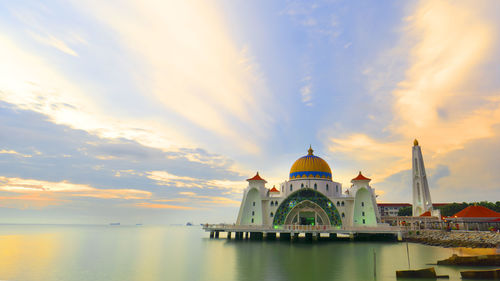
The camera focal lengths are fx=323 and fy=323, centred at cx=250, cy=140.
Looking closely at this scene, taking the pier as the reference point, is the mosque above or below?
above

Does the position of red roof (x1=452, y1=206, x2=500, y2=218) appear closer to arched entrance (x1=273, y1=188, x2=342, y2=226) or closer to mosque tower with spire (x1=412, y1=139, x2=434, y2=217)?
mosque tower with spire (x1=412, y1=139, x2=434, y2=217)

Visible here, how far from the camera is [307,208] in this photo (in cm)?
5378

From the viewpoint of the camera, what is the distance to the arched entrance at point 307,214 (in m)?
53.0

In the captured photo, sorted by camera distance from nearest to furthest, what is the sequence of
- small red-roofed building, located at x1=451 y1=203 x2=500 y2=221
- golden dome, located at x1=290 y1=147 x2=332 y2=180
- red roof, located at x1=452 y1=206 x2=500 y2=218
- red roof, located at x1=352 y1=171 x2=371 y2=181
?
1. small red-roofed building, located at x1=451 y1=203 x2=500 y2=221
2. red roof, located at x1=452 y1=206 x2=500 y2=218
3. red roof, located at x1=352 y1=171 x2=371 y2=181
4. golden dome, located at x1=290 y1=147 x2=332 y2=180

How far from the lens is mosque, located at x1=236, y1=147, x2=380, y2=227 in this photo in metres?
51.9

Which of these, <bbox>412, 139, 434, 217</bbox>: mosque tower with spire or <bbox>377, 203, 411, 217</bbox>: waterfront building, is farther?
<bbox>377, 203, 411, 217</bbox>: waterfront building

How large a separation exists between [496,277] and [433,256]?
12.4m

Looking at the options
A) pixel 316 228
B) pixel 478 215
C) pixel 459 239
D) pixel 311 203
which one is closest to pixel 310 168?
pixel 311 203

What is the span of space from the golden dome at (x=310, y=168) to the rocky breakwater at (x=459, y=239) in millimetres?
16346

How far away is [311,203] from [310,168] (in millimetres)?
6553

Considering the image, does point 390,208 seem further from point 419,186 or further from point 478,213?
point 478,213

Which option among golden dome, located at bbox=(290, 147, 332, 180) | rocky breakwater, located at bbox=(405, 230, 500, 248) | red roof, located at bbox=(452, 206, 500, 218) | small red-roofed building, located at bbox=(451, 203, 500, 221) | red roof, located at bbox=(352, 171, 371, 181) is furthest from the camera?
golden dome, located at bbox=(290, 147, 332, 180)

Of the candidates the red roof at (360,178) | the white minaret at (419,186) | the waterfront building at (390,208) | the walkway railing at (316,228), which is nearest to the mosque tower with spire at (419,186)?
the white minaret at (419,186)

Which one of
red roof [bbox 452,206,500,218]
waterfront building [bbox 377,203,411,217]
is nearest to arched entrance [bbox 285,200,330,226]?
red roof [bbox 452,206,500,218]
